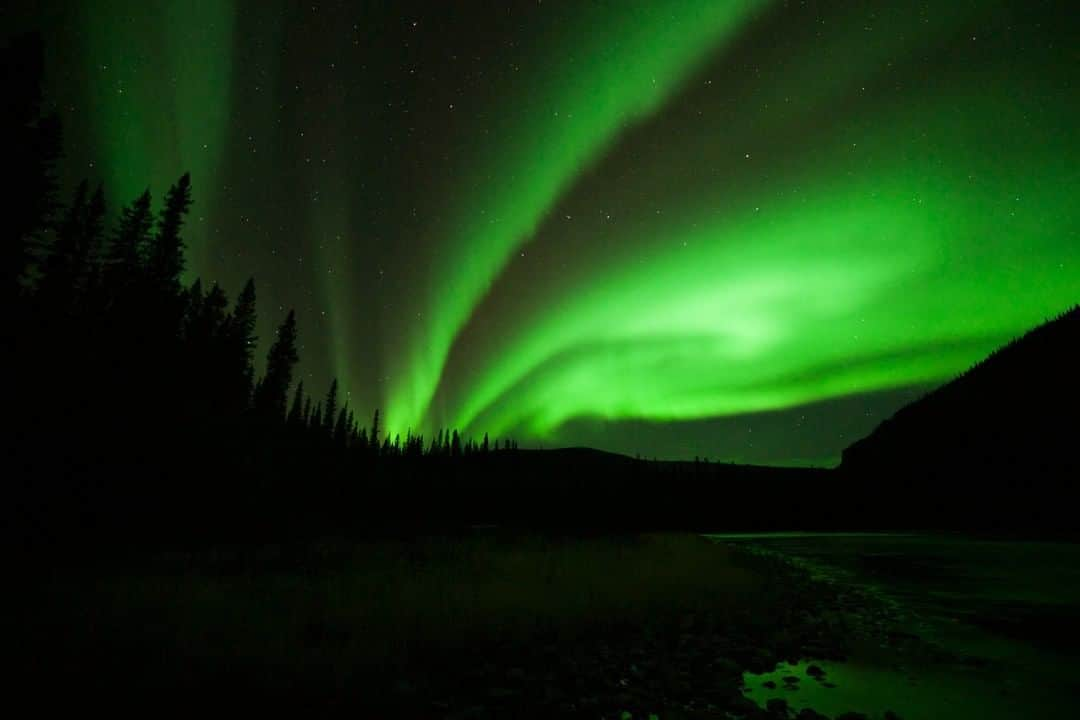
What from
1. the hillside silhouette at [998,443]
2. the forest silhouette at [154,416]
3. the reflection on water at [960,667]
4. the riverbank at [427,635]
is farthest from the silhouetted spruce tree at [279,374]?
the hillside silhouette at [998,443]

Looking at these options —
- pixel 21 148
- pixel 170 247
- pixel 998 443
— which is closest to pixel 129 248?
pixel 170 247

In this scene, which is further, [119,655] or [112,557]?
[112,557]

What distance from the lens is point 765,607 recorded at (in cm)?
1430

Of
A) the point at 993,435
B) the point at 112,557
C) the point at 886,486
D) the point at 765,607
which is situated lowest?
the point at 765,607

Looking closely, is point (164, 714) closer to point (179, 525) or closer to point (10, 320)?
point (179, 525)

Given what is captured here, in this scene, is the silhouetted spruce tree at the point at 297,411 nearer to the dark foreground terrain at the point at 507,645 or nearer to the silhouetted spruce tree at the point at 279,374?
the silhouetted spruce tree at the point at 279,374

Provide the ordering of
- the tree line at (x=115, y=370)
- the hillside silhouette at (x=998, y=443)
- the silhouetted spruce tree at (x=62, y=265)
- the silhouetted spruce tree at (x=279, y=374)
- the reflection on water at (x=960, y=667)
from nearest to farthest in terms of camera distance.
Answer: the reflection on water at (x=960, y=667) < the tree line at (x=115, y=370) < the silhouetted spruce tree at (x=62, y=265) < the silhouetted spruce tree at (x=279, y=374) < the hillside silhouette at (x=998, y=443)

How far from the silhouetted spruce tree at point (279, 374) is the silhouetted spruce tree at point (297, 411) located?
1443 centimetres

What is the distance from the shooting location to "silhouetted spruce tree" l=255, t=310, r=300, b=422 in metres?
66.5

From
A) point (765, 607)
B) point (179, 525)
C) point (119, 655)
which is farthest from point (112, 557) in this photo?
point (765, 607)

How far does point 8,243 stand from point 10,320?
16.5ft

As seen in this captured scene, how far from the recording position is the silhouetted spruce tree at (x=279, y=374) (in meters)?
66.5

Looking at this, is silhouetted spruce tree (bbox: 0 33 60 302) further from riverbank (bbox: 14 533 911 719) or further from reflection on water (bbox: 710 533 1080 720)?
reflection on water (bbox: 710 533 1080 720)

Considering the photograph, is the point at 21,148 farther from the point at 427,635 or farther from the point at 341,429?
the point at 341,429
